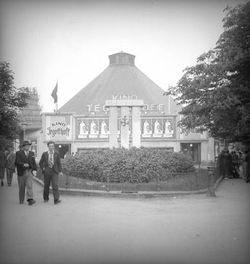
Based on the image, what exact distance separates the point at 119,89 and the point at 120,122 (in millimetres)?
35392

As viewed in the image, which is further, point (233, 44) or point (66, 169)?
A: point (66, 169)

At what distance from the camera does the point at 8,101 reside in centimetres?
1634

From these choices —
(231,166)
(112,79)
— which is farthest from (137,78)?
(231,166)

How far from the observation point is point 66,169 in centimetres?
1634

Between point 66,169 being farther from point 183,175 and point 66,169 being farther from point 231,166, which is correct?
point 231,166

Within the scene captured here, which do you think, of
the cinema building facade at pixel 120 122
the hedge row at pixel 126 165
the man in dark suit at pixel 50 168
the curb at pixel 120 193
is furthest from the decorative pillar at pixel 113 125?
the man in dark suit at pixel 50 168

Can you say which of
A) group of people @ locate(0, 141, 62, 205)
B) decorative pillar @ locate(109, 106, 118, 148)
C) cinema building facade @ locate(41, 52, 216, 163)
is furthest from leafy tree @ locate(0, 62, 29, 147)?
group of people @ locate(0, 141, 62, 205)

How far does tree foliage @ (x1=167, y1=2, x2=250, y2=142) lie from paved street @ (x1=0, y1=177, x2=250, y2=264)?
5.84 m

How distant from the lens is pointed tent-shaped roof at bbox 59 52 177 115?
5094cm

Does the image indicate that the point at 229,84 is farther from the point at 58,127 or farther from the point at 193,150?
the point at 58,127

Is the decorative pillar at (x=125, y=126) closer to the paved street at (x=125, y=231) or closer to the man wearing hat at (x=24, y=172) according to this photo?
the paved street at (x=125, y=231)

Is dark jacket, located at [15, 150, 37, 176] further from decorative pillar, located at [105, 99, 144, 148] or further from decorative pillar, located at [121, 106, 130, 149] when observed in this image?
decorative pillar, located at [105, 99, 144, 148]

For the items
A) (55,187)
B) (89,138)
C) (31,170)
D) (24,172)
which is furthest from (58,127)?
(55,187)

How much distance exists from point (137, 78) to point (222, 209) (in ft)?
173
